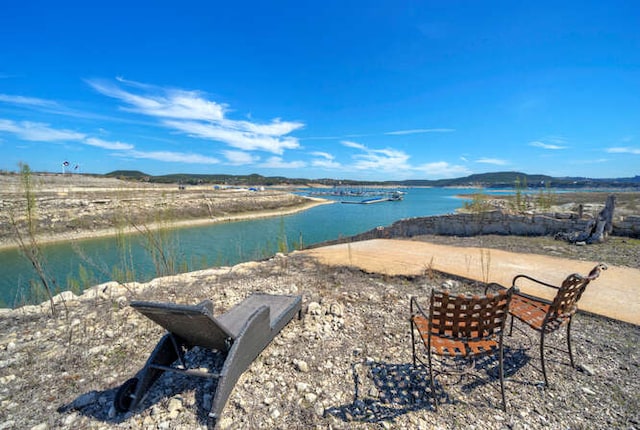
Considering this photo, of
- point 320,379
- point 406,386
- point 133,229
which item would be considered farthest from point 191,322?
point 133,229

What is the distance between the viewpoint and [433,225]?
422 inches

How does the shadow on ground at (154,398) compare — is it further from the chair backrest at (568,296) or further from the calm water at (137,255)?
the calm water at (137,255)

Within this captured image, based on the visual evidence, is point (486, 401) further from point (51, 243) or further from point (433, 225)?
point (51, 243)

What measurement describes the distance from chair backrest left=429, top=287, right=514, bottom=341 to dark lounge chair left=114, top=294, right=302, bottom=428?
1.65 meters

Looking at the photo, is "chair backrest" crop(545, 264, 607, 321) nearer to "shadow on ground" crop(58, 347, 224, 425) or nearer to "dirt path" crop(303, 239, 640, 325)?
"dirt path" crop(303, 239, 640, 325)

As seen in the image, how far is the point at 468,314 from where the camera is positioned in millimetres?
2248

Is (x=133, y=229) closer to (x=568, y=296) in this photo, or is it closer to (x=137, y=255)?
(x=137, y=255)

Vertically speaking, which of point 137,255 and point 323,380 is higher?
point 323,380

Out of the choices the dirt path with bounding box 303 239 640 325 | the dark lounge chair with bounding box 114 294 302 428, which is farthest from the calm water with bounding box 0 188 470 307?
the dark lounge chair with bounding box 114 294 302 428

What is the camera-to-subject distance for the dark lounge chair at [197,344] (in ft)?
7.06

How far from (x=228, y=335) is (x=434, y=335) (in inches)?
71.0

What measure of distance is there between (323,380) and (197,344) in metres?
1.29

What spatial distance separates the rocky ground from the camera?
2197 millimetres

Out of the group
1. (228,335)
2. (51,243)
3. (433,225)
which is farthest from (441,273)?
(51,243)
